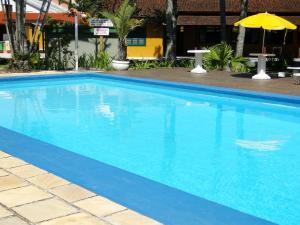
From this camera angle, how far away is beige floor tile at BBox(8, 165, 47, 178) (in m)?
5.56

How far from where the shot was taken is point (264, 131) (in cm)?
1009

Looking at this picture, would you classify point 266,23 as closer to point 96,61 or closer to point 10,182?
point 96,61

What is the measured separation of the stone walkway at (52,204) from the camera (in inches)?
164

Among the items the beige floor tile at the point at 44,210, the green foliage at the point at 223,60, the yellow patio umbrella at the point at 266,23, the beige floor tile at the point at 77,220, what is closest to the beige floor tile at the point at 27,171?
the beige floor tile at the point at 44,210

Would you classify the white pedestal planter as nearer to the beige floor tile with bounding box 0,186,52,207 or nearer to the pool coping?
the pool coping

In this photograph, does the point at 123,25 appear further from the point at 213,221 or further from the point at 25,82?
the point at 213,221

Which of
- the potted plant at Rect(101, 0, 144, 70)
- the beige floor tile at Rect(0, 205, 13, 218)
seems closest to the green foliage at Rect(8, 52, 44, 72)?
the potted plant at Rect(101, 0, 144, 70)

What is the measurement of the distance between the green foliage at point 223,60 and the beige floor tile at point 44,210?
54.6ft

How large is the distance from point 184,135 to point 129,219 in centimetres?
549

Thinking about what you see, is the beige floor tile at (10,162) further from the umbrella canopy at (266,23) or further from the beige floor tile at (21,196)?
the umbrella canopy at (266,23)

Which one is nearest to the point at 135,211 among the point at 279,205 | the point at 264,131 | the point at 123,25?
the point at 279,205

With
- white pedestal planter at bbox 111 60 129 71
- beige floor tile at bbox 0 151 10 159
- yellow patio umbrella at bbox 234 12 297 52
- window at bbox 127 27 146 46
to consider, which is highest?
yellow patio umbrella at bbox 234 12 297 52

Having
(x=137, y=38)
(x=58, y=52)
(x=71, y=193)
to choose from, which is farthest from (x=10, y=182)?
(x=137, y=38)

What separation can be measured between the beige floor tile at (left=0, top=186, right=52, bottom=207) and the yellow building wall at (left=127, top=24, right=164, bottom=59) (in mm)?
29215
